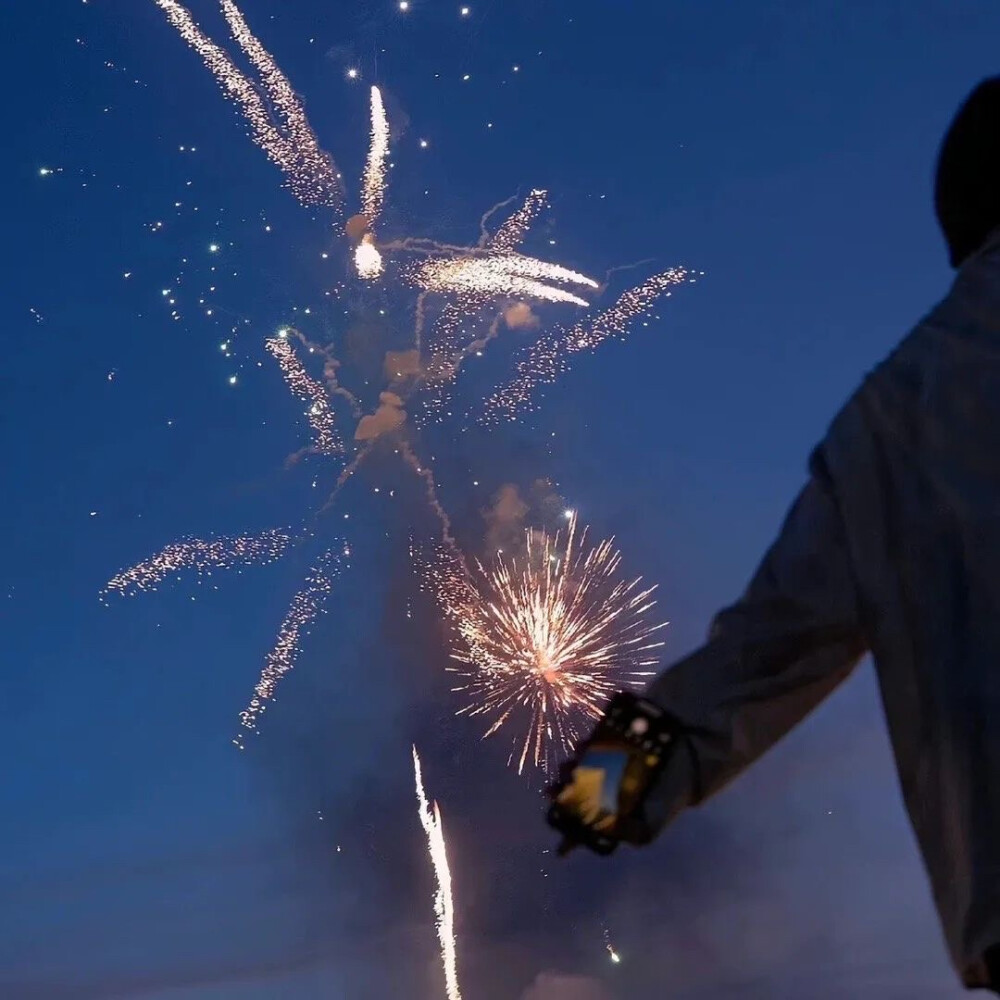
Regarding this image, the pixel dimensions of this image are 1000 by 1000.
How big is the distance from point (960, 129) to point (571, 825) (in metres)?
2.88

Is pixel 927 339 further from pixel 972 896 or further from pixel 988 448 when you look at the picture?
pixel 972 896

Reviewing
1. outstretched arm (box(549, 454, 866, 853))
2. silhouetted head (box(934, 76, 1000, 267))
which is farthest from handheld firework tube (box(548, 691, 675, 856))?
silhouetted head (box(934, 76, 1000, 267))

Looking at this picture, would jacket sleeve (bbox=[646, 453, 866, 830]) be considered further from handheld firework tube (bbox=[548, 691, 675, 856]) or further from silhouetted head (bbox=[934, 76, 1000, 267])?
silhouetted head (bbox=[934, 76, 1000, 267])

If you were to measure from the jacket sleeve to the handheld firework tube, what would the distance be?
0.17ft

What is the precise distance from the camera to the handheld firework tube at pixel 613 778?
12.1 ft

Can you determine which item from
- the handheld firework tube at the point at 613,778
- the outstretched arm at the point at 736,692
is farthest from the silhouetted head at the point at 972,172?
the handheld firework tube at the point at 613,778

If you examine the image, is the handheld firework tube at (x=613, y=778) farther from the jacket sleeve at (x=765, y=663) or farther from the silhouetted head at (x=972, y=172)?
the silhouetted head at (x=972, y=172)

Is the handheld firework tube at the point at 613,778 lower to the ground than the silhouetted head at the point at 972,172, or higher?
lower

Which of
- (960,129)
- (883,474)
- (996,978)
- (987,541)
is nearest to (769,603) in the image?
(883,474)

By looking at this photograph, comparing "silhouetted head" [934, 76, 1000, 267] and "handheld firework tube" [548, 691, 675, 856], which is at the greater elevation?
"silhouetted head" [934, 76, 1000, 267]

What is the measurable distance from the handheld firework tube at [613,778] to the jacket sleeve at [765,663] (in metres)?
0.05

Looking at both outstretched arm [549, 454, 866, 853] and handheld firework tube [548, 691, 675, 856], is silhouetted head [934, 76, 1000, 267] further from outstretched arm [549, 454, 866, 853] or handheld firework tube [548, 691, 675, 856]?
handheld firework tube [548, 691, 675, 856]

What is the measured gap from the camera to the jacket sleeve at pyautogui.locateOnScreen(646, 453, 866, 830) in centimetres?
368

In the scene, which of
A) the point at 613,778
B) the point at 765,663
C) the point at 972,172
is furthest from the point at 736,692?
the point at 972,172
